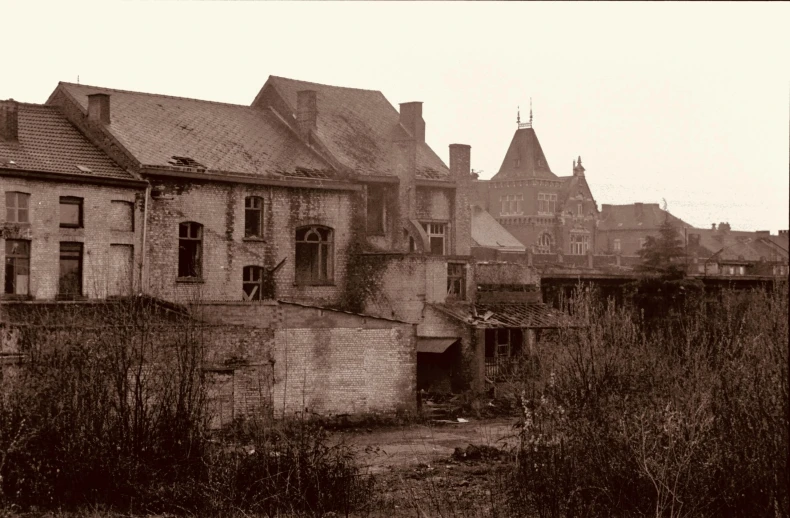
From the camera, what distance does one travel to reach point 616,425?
19.2m

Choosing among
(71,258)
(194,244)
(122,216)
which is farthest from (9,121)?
(194,244)

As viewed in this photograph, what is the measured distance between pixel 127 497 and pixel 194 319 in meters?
4.42

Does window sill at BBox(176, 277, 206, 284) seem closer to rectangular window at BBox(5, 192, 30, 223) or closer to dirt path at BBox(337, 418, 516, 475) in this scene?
rectangular window at BBox(5, 192, 30, 223)

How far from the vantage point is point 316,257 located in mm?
36562

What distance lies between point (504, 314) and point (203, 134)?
11.3 metres

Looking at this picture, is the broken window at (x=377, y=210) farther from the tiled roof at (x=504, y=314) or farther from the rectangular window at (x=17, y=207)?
the rectangular window at (x=17, y=207)

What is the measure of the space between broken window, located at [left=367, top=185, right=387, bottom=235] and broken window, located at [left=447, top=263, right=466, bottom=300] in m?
2.86

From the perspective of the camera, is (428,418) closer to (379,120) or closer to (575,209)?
(379,120)

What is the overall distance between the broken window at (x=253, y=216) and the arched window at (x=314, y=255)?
155 centimetres

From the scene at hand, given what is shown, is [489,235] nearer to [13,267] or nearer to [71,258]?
[71,258]

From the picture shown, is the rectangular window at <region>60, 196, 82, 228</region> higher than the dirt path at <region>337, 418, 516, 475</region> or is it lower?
higher

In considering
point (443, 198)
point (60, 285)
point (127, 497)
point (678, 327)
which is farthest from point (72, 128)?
point (678, 327)

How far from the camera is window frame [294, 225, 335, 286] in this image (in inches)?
1423

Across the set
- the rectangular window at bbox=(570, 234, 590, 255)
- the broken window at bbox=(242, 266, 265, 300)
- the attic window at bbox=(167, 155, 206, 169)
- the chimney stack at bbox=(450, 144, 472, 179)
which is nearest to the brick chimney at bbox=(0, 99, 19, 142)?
the attic window at bbox=(167, 155, 206, 169)
